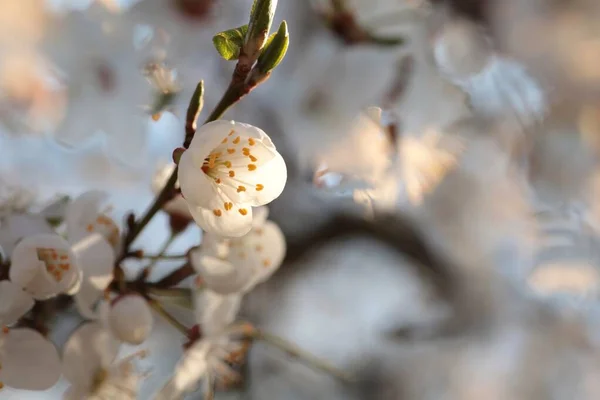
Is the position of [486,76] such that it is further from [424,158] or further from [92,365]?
[92,365]

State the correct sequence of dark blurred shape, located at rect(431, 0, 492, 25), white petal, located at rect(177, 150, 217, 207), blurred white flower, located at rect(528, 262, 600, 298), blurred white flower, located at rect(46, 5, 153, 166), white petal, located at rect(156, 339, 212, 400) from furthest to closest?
blurred white flower, located at rect(528, 262, 600, 298), dark blurred shape, located at rect(431, 0, 492, 25), blurred white flower, located at rect(46, 5, 153, 166), white petal, located at rect(156, 339, 212, 400), white petal, located at rect(177, 150, 217, 207)

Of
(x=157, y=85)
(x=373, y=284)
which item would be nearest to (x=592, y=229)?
(x=373, y=284)

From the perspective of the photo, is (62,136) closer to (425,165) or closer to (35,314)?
(35,314)

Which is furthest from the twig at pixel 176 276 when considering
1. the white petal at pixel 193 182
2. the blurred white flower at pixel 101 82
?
the blurred white flower at pixel 101 82

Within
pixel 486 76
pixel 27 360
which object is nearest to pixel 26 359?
pixel 27 360

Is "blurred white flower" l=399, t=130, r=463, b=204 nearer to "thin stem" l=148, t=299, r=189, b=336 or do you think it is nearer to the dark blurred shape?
the dark blurred shape

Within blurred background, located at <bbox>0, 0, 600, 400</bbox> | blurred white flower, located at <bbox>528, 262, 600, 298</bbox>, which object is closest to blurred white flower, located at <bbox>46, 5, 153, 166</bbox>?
blurred background, located at <bbox>0, 0, 600, 400</bbox>

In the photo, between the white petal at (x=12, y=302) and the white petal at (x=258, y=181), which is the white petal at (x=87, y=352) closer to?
the white petal at (x=12, y=302)
